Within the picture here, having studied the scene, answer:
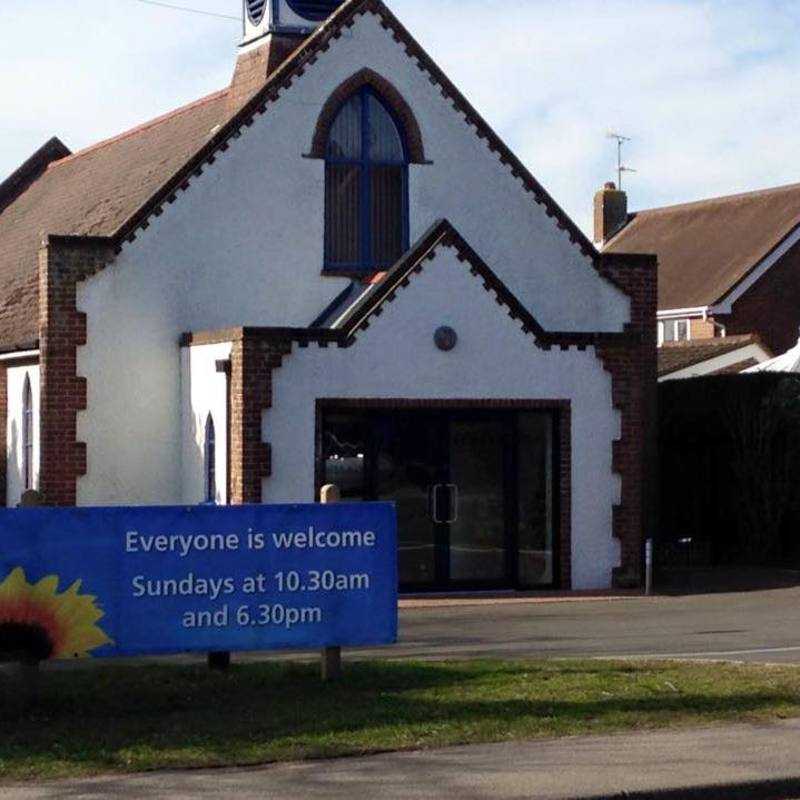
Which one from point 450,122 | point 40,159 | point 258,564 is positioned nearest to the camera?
point 258,564

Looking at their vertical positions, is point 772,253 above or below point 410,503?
above

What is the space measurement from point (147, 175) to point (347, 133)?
4011 millimetres

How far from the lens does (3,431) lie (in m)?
29.0

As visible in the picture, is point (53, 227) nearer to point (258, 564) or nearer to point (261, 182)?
point (261, 182)

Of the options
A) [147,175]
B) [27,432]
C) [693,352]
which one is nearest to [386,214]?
[147,175]

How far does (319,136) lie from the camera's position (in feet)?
84.1

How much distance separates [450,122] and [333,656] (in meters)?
13.8

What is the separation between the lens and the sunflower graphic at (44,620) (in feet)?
41.7

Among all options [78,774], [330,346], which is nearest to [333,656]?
[78,774]

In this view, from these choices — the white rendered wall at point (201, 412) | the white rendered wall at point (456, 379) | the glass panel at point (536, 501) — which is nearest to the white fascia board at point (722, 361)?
the white rendered wall at point (456, 379)

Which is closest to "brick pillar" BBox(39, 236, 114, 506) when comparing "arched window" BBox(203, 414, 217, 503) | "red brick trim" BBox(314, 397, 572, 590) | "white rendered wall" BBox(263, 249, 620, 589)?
"arched window" BBox(203, 414, 217, 503)

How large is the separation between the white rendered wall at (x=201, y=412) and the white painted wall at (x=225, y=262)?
0.96ft

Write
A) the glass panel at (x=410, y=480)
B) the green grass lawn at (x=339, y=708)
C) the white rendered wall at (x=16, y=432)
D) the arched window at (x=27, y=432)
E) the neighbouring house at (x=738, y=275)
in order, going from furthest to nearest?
1. the neighbouring house at (x=738, y=275)
2. the arched window at (x=27, y=432)
3. the white rendered wall at (x=16, y=432)
4. the glass panel at (x=410, y=480)
5. the green grass lawn at (x=339, y=708)

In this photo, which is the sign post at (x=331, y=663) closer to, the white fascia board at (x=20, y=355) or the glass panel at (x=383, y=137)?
the white fascia board at (x=20, y=355)
